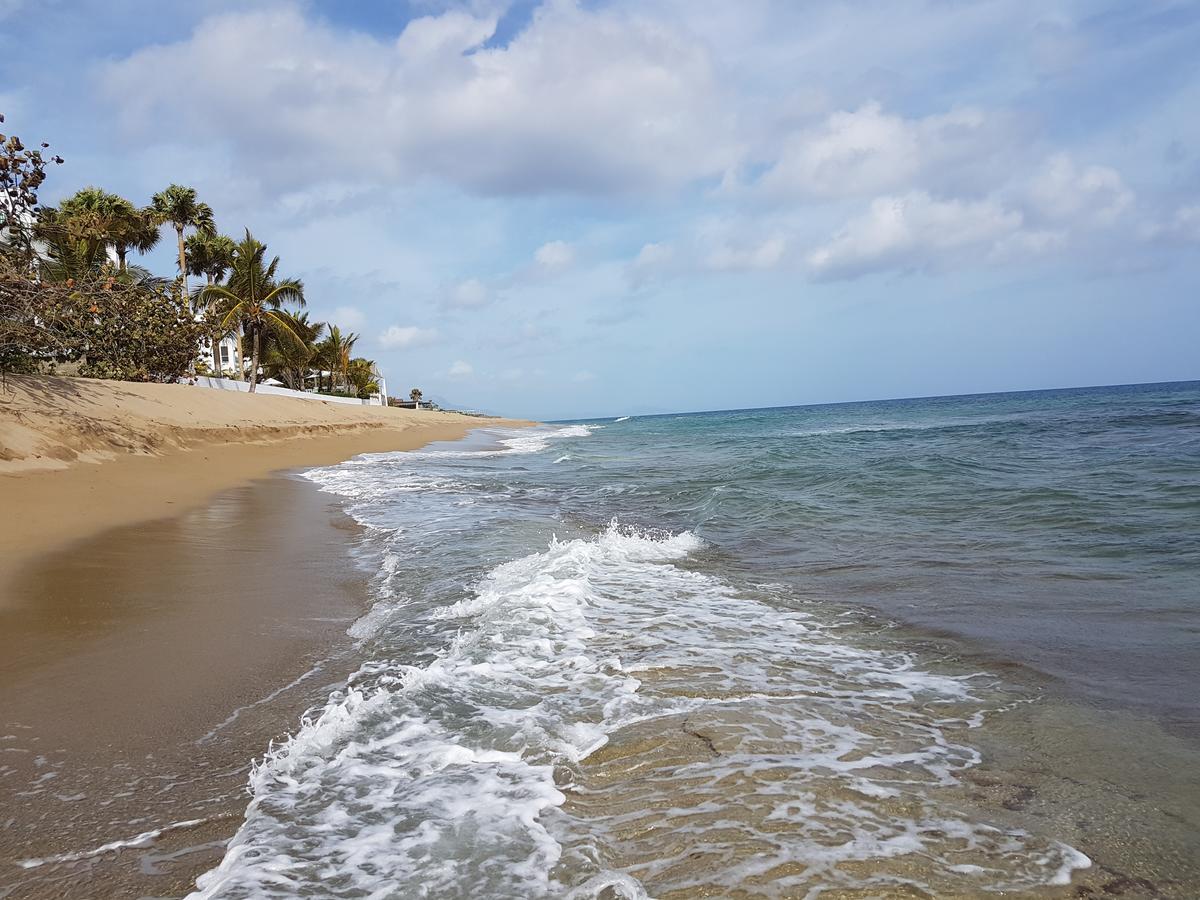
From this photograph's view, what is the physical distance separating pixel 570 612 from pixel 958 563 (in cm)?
428

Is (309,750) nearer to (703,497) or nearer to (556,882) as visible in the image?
(556,882)

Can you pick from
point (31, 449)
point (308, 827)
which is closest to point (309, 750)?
point (308, 827)

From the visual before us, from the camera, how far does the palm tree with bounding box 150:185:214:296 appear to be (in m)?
35.3

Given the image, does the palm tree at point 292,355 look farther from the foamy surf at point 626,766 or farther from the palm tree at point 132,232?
the foamy surf at point 626,766

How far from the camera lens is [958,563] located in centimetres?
705

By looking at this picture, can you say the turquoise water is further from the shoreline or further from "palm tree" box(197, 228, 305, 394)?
"palm tree" box(197, 228, 305, 394)

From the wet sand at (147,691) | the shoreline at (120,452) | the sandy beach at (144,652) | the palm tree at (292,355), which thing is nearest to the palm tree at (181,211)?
the palm tree at (292,355)

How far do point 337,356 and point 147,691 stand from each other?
179ft

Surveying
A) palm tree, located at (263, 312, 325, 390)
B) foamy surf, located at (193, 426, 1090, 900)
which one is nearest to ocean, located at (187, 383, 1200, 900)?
foamy surf, located at (193, 426, 1090, 900)

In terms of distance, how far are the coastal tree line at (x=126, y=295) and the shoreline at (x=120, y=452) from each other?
5.08 feet

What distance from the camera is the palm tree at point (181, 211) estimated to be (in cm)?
3531

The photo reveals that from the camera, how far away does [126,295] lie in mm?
18828

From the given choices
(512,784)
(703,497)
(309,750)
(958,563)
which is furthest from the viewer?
(703,497)

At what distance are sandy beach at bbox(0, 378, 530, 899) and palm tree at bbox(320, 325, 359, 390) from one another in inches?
1620
